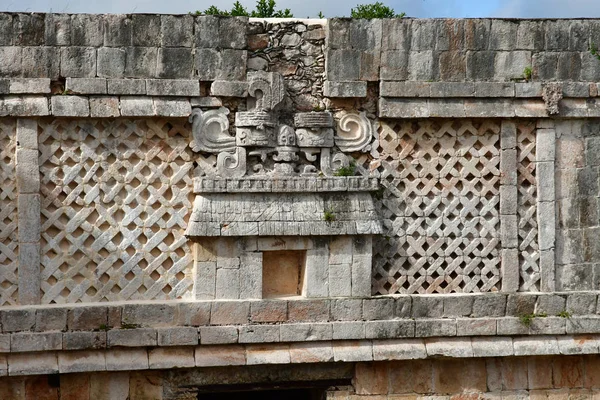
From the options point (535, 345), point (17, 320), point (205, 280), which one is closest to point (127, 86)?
point (205, 280)

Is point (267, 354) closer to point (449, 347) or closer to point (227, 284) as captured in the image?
point (227, 284)

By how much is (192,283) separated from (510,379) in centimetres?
315

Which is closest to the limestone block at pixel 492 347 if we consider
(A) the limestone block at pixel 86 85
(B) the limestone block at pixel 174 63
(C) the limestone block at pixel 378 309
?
(C) the limestone block at pixel 378 309

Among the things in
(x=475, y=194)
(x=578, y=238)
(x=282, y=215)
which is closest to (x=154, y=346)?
(x=282, y=215)

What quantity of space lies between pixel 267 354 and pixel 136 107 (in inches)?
97.9

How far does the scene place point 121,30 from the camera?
7.31 meters

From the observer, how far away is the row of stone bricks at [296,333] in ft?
23.4

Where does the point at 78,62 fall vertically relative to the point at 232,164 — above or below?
above

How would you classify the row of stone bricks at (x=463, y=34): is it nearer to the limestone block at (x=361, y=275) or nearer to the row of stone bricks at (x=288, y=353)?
the limestone block at (x=361, y=275)

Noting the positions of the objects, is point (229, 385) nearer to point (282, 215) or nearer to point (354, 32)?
point (282, 215)

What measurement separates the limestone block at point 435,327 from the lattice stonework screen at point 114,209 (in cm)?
214

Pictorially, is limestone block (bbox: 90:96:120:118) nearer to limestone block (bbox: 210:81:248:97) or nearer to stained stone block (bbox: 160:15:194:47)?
stained stone block (bbox: 160:15:194:47)

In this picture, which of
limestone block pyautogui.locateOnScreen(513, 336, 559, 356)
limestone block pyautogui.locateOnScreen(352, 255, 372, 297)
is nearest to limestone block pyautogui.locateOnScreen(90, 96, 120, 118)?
limestone block pyautogui.locateOnScreen(352, 255, 372, 297)

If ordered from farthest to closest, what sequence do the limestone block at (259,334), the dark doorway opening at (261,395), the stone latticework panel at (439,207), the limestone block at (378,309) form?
the dark doorway opening at (261,395) → the stone latticework panel at (439,207) → the limestone block at (378,309) → the limestone block at (259,334)
